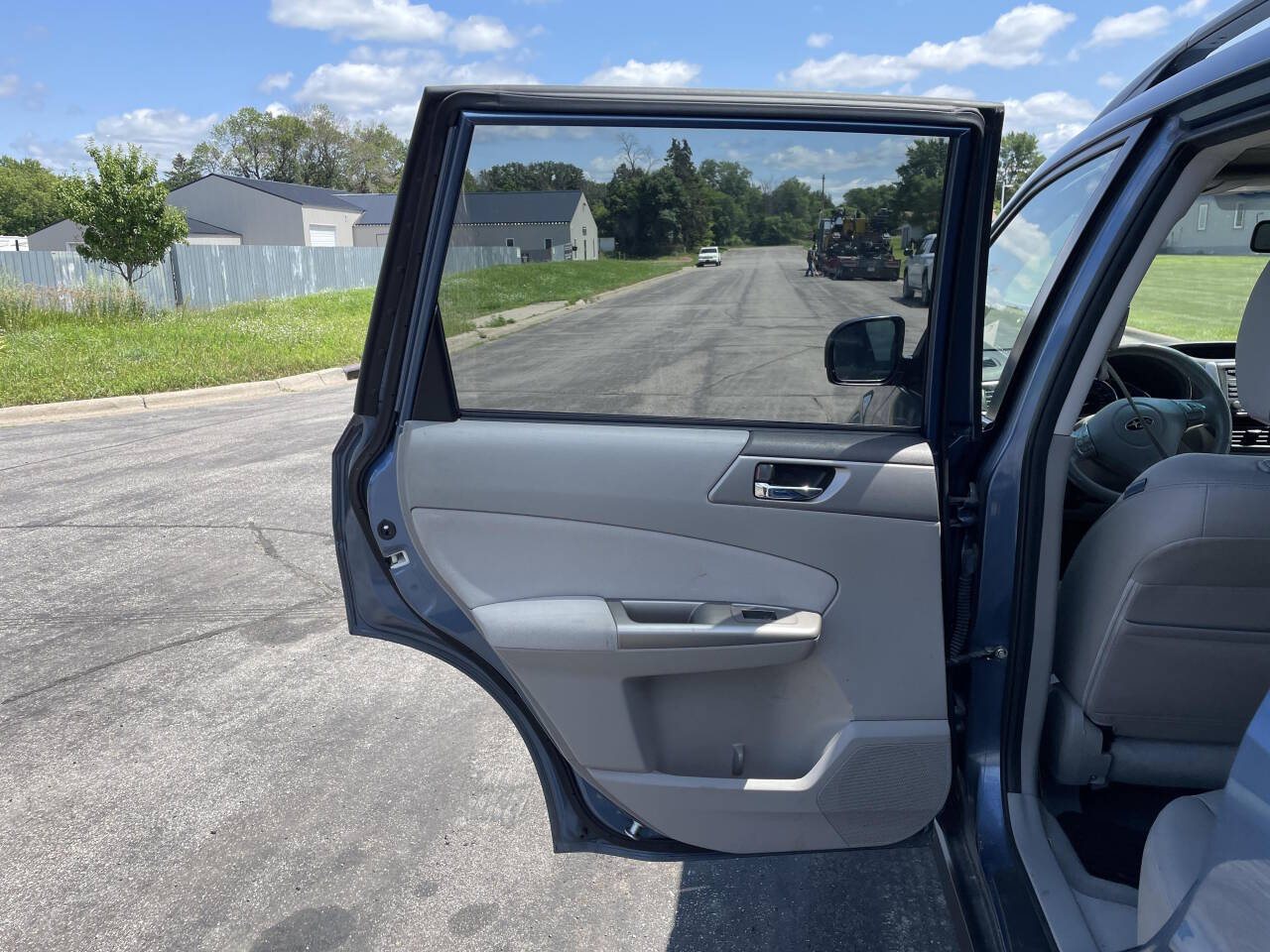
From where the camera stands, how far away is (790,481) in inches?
77.6

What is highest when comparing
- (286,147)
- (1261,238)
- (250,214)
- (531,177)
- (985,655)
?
(286,147)

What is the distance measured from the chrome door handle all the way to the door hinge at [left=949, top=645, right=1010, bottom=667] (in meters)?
0.48

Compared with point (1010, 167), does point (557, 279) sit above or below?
below

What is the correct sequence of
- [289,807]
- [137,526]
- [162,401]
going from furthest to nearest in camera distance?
1. [162,401]
2. [137,526]
3. [289,807]

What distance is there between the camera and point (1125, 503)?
6.81 feet

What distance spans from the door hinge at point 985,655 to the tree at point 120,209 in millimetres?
23052

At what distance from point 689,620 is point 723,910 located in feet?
3.89

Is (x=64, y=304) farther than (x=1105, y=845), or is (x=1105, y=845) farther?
(x=64, y=304)

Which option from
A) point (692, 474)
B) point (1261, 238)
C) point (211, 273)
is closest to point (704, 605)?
point (692, 474)

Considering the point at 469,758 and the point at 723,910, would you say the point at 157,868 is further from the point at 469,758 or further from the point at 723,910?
the point at 723,910

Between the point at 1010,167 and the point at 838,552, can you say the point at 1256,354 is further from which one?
the point at 1010,167

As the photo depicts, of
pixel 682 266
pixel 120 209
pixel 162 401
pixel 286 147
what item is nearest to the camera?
pixel 682 266

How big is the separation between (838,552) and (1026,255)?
1287 millimetres

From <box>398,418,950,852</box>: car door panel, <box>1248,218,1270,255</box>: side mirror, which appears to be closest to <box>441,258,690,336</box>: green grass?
<box>398,418,950,852</box>: car door panel
